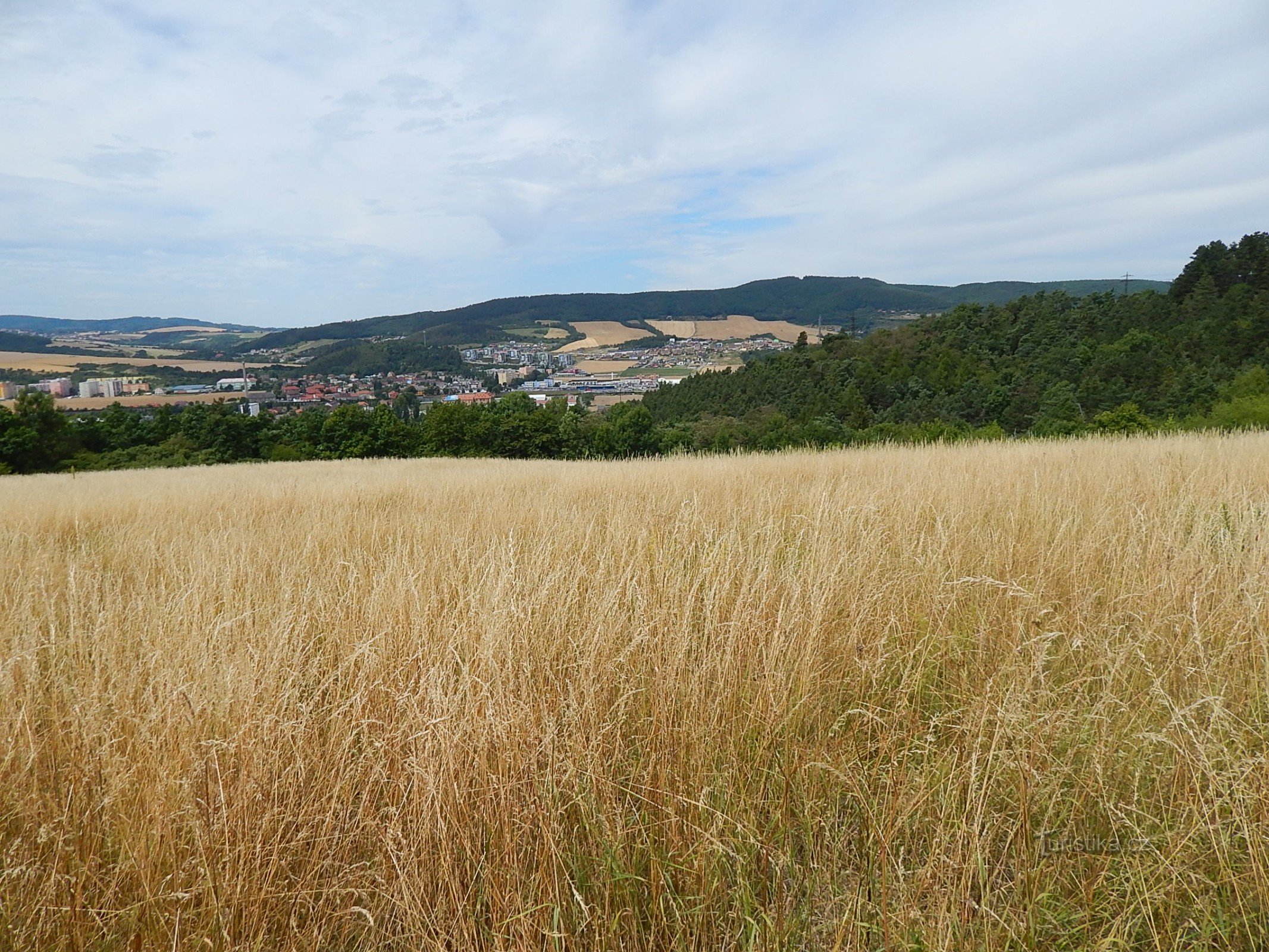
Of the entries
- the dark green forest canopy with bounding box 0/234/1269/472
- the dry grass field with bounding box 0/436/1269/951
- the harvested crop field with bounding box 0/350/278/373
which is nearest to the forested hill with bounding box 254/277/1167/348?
the harvested crop field with bounding box 0/350/278/373

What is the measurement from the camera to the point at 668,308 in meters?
115

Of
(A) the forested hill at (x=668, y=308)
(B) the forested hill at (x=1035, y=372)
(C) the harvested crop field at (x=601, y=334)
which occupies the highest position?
(A) the forested hill at (x=668, y=308)

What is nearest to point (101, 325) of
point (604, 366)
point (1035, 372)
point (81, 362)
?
point (81, 362)

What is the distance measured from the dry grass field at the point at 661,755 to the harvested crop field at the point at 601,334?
296 ft

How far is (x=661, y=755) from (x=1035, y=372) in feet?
144

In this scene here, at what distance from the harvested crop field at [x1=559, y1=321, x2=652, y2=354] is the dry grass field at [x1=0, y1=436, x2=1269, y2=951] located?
9022cm

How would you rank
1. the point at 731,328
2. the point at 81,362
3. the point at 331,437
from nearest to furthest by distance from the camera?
the point at 331,437
the point at 81,362
the point at 731,328

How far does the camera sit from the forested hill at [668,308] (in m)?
105

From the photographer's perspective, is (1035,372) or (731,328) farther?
(731,328)

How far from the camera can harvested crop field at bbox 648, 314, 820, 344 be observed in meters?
Result: 91.8

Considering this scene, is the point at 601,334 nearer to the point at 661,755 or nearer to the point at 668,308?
the point at 668,308

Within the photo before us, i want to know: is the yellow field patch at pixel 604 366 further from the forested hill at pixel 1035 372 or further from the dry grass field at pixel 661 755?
the dry grass field at pixel 661 755

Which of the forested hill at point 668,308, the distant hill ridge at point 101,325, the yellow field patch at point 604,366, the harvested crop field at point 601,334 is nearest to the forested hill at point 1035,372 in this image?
the yellow field patch at point 604,366

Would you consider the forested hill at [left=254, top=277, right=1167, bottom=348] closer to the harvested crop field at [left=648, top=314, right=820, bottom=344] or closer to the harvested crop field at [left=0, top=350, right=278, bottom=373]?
the harvested crop field at [left=648, top=314, right=820, bottom=344]
